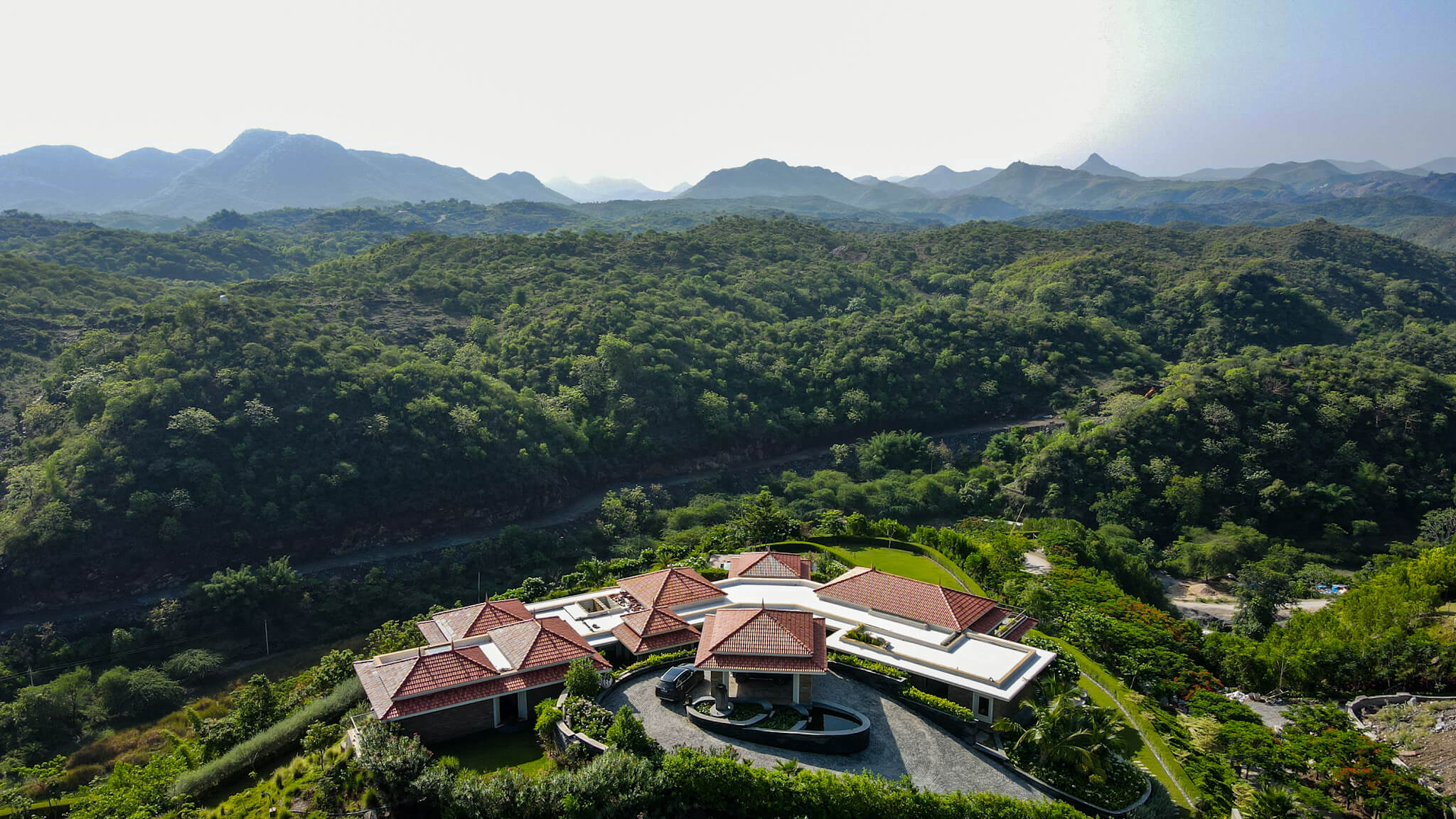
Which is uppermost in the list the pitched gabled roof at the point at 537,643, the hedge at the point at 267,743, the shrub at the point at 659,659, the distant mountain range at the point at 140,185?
the distant mountain range at the point at 140,185

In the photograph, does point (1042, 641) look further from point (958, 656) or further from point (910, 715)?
point (910, 715)

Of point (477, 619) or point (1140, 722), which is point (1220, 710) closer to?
point (1140, 722)

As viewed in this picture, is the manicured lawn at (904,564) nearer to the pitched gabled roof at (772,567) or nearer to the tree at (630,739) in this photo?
the pitched gabled roof at (772,567)

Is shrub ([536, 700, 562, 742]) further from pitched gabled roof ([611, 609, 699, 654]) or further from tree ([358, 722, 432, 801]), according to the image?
pitched gabled roof ([611, 609, 699, 654])

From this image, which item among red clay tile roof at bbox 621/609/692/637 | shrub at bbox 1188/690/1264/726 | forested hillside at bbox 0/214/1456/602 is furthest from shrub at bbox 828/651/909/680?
forested hillside at bbox 0/214/1456/602

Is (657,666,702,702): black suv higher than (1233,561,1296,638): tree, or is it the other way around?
(657,666,702,702): black suv

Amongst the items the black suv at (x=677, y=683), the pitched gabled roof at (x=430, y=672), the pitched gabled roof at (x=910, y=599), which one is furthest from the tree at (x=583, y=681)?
the pitched gabled roof at (x=910, y=599)
